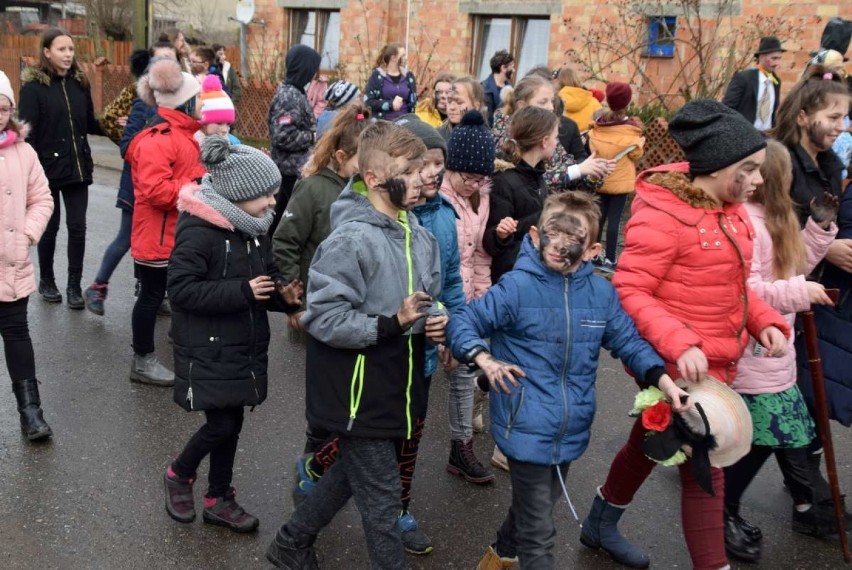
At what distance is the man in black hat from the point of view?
32.9ft

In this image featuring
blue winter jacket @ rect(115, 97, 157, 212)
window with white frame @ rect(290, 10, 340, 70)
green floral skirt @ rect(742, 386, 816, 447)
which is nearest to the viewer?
green floral skirt @ rect(742, 386, 816, 447)

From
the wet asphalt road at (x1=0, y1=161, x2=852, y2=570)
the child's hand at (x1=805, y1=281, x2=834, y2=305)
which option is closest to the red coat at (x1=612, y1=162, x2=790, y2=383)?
the child's hand at (x1=805, y1=281, x2=834, y2=305)

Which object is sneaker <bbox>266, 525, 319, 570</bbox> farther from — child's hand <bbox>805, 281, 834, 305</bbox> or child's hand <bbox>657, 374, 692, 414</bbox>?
child's hand <bbox>805, 281, 834, 305</bbox>

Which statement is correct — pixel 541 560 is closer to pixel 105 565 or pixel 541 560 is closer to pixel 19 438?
pixel 105 565

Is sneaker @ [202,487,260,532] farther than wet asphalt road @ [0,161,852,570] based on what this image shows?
Yes

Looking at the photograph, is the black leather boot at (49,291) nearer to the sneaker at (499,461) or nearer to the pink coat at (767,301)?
the sneaker at (499,461)

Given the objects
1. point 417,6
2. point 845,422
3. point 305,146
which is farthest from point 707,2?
point 845,422

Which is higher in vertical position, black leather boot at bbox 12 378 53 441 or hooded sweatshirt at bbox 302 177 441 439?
hooded sweatshirt at bbox 302 177 441 439

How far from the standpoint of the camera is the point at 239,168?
12.3ft

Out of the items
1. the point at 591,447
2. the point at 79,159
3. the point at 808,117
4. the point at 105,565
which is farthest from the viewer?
the point at 79,159

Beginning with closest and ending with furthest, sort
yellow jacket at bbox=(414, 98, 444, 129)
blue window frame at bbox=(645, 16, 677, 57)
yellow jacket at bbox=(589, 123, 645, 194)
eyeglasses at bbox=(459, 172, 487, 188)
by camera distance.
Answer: eyeglasses at bbox=(459, 172, 487, 188) < yellow jacket at bbox=(589, 123, 645, 194) < yellow jacket at bbox=(414, 98, 444, 129) < blue window frame at bbox=(645, 16, 677, 57)

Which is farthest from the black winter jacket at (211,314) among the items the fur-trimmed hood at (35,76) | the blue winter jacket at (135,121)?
the fur-trimmed hood at (35,76)

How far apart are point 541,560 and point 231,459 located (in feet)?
4.72

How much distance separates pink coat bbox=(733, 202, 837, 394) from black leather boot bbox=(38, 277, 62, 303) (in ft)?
17.2
